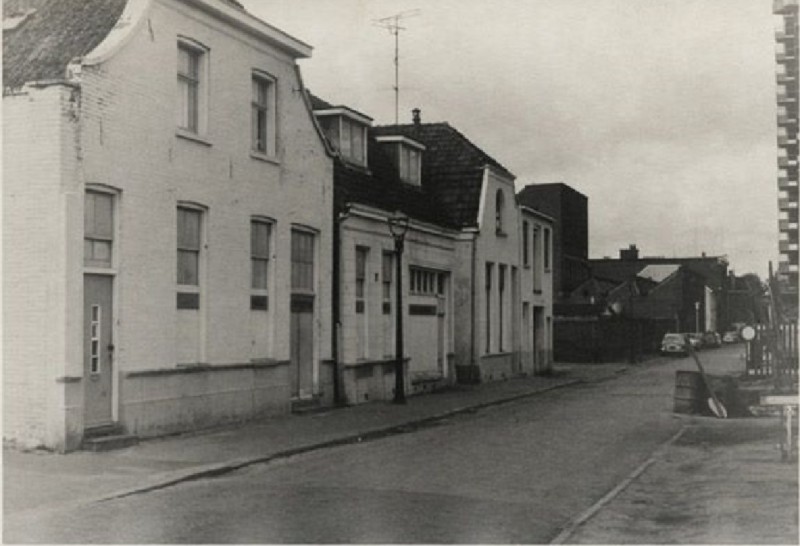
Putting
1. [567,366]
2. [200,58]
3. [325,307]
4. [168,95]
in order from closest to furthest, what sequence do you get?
[168,95] → [200,58] → [325,307] → [567,366]

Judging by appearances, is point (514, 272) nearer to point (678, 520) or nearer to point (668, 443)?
point (668, 443)

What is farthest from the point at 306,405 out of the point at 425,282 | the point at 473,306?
the point at 473,306

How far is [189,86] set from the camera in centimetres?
1711

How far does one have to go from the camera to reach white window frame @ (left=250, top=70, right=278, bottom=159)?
63.1 feet

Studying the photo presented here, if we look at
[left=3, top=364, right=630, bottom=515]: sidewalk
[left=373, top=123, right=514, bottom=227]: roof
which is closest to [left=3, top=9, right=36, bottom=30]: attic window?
[left=3, top=364, right=630, bottom=515]: sidewalk

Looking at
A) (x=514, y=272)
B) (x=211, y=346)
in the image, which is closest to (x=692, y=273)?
(x=514, y=272)

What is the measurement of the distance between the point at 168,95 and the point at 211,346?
13.5 ft

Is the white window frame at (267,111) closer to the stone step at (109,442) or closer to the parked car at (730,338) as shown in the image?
the stone step at (109,442)

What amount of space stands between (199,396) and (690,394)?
10.3m

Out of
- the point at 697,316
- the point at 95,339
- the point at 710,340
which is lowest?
the point at 710,340

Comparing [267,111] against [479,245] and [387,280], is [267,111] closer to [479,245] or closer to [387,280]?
[387,280]

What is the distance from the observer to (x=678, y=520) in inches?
389

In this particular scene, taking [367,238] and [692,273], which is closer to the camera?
[367,238]

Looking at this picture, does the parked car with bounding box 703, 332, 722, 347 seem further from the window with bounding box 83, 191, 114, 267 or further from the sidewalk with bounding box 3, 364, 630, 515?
the window with bounding box 83, 191, 114, 267
